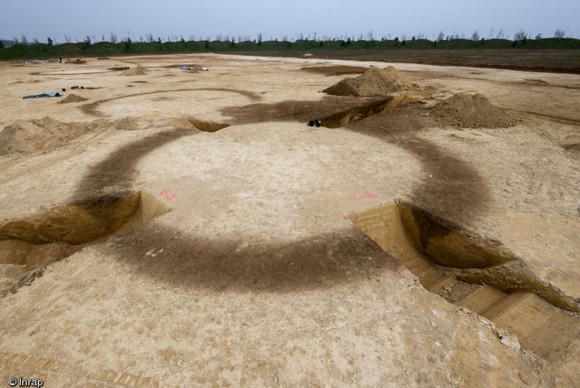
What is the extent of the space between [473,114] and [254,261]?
8.00m

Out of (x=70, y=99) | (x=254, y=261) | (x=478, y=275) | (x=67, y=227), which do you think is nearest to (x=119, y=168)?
(x=67, y=227)

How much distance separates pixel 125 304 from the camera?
10.7 ft

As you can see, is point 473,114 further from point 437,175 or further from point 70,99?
point 70,99

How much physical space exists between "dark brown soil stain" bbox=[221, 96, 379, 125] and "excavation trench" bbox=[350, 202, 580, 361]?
17.6 ft

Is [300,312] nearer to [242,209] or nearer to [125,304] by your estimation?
[125,304]

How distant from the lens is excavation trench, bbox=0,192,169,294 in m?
4.79

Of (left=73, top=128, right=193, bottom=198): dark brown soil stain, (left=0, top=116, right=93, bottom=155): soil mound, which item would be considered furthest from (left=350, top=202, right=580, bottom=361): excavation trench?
(left=0, top=116, right=93, bottom=155): soil mound

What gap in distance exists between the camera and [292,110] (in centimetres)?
1062

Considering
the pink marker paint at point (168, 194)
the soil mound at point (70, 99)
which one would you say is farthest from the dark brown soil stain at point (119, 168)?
the soil mound at point (70, 99)

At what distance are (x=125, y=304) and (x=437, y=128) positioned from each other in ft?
27.0

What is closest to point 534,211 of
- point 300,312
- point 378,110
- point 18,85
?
point 300,312

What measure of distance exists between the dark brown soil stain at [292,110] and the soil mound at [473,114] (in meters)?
2.91

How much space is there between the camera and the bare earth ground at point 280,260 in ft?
8.83

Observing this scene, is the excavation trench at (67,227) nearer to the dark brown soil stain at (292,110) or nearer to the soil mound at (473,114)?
the dark brown soil stain at (292,110)
